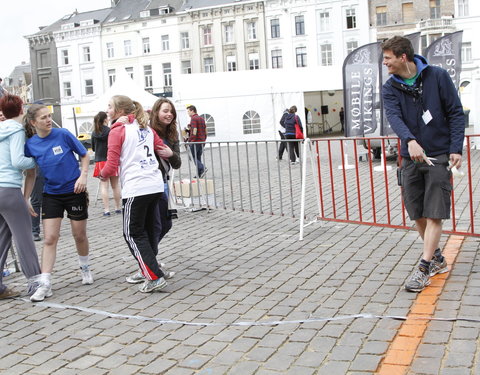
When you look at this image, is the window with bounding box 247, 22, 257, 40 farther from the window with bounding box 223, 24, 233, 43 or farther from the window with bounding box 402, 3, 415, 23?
the window with bounding box 402, 3, 415, 23

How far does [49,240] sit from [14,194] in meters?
0.49

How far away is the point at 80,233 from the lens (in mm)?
5711

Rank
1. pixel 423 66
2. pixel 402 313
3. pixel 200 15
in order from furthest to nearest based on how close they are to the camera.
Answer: pixel 200 15 < pixel 423 66 < pixel 402 313

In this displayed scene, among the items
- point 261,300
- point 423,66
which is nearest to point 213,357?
point 261,300

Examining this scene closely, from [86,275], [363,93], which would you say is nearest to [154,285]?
[86,275]

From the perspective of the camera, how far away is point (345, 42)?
54.4 metres

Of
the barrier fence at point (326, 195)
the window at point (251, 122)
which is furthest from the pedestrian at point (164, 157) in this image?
the window at point (251, 122)

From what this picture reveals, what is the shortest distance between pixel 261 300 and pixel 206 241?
281 cm

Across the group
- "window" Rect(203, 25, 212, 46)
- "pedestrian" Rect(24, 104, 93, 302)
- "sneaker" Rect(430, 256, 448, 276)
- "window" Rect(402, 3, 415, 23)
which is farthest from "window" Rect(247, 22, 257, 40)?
"sneaker" Rect(430, 256, 448, 276)

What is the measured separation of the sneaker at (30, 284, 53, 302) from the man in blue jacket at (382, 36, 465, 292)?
301 centimetres

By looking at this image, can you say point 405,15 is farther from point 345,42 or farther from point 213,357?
point 213,357

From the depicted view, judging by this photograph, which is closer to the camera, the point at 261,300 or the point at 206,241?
the point at 261,300

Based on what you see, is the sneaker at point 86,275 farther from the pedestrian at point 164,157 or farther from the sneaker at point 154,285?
the sneaker at point 154,285

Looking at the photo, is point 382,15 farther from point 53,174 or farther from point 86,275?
Result: point 53,174
